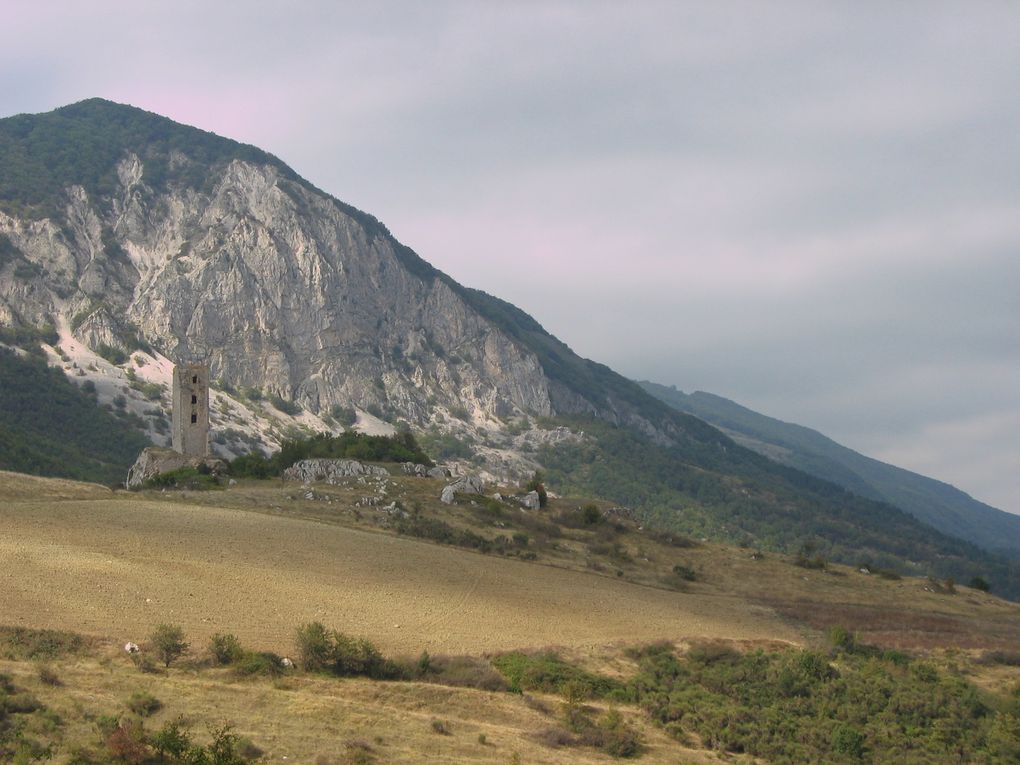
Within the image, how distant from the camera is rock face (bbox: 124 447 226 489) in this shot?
284 feet

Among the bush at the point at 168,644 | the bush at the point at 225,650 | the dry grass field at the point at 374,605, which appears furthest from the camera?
the bush at the point at 225,650

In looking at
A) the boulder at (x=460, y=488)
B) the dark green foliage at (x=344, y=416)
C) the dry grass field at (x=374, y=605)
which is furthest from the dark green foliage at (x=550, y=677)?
the dark green foliage at (x=344, y=416)

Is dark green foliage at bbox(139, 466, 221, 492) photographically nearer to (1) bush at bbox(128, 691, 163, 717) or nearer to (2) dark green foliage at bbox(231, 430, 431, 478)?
(2) dark green foliage at bbox(231, 430, 431, 478)

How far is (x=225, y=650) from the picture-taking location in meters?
37.2

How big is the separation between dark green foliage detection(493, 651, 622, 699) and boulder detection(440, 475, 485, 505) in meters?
34.4

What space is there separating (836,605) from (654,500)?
123 meters

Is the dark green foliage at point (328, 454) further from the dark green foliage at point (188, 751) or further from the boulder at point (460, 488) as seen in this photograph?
the dark green foliage at point (188, 751)

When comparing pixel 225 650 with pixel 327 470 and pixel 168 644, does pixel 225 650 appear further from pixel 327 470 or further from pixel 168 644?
pixel 327 470

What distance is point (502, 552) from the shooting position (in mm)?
67625

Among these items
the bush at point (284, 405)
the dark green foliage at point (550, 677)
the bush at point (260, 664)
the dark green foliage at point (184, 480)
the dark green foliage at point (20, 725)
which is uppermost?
the bush at point (284, 405)

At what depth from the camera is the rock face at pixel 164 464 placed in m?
86.4

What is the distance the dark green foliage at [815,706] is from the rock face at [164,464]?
50662 mm

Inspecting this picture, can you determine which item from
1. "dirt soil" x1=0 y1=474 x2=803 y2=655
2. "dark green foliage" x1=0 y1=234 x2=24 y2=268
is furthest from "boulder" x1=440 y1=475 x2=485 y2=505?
"dark green foliage" x1=0 y1=234 x2=24 y2=268

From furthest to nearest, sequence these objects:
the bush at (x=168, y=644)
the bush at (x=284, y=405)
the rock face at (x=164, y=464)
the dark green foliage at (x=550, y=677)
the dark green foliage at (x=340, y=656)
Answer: the bush at (x=284, y=405) < the rock face at (x=164, y=464) < the dark green foliage at (x=550, y=677) < the dark green foliage at (x=340, y=656) < the bush at (x=168, y=644)
